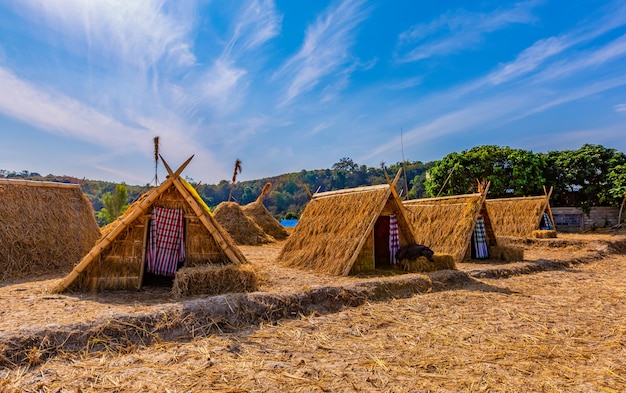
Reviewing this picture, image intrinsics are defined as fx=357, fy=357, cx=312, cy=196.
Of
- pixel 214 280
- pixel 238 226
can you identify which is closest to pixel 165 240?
pixel 214 280

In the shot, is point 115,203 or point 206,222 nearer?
point 206,222

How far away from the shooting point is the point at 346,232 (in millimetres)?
9414

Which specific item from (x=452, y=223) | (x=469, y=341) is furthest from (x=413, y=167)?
(x=469, y=341)

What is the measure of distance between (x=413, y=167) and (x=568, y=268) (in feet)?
173

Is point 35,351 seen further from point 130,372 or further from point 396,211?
point 396,211

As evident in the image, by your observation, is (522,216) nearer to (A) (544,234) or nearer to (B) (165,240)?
(A) (544,234)

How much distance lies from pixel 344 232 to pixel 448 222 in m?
4.99

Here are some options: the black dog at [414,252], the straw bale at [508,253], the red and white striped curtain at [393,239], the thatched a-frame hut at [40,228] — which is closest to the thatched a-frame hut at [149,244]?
the thatched a-frame hut at [40,228]

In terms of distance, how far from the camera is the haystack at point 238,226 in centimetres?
2027

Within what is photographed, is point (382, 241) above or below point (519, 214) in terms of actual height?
below

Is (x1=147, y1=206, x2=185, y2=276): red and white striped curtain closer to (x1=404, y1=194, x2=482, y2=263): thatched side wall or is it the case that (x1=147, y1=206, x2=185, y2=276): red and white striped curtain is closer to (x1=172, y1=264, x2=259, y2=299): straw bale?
(x1=172, y1=264, x2=259, y2=299): straw bale

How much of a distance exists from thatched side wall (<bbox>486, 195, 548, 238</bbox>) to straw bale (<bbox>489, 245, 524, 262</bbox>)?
5904mm

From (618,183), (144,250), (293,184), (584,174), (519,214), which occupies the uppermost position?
(293,184)

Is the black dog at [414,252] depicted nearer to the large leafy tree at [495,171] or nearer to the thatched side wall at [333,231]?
the thatched side wall at [333,231]
